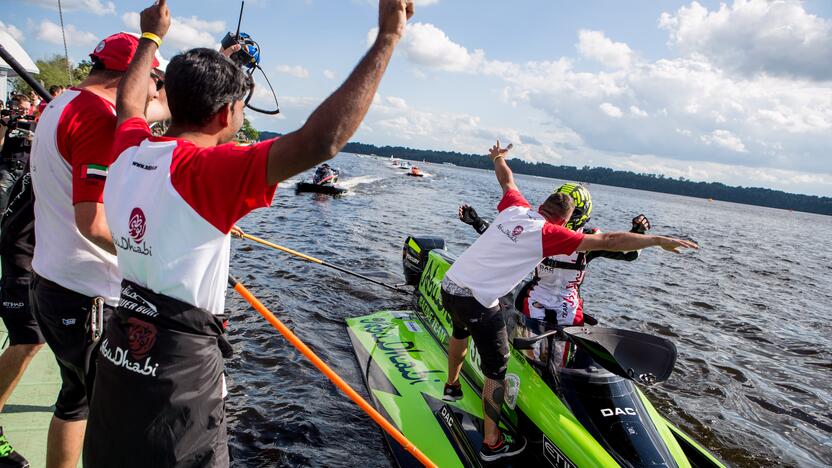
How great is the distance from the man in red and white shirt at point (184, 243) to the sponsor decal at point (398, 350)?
14.8 feet

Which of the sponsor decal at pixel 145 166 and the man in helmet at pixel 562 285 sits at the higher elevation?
the sponsor decal at pixel 145 166

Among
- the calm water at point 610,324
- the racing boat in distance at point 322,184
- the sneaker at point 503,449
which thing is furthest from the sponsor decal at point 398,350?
the racing boat in distance at point 322,184

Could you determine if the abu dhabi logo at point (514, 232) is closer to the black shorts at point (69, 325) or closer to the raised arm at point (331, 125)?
the raised arm at point (331, 125)

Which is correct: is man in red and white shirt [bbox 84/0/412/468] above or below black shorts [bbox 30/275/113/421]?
above

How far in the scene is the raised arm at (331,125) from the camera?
158cm

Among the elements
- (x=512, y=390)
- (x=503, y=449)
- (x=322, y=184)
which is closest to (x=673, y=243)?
(x=512, y=390)

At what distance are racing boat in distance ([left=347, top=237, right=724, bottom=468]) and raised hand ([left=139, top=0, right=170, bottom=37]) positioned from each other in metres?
3.73

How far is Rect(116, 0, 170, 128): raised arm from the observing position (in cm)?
224

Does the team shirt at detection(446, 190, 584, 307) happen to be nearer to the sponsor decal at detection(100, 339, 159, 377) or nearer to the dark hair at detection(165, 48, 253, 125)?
the dark hair at detection(165, 48, 253, 125)

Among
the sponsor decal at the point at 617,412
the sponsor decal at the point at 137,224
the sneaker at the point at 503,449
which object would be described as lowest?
the sneaker at the point at 503,449

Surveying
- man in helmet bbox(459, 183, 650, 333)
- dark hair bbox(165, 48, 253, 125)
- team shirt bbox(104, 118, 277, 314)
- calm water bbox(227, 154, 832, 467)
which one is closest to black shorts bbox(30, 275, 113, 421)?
team shirt bbox(104, 118, 277, 314)

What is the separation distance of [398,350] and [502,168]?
2.97 m

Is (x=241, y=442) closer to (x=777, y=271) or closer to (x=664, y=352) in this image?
(x=664, y=352)

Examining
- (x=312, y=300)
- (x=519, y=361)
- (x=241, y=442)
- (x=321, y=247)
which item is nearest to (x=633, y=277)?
(x=321, y=247)
